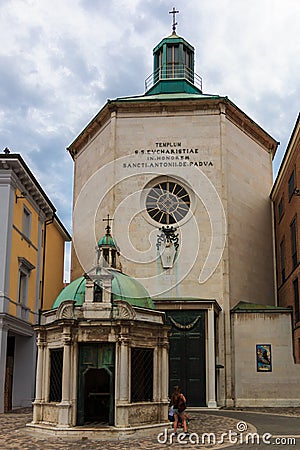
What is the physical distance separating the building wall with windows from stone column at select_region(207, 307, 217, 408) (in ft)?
15.4

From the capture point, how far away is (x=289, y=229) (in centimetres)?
3459

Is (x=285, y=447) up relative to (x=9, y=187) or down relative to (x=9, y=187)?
down

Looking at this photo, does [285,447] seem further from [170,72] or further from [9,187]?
[170,72]

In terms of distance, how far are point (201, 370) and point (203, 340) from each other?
5.23 ft

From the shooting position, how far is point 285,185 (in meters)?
35.9

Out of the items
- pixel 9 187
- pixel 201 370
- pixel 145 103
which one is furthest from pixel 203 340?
pixel 145 103

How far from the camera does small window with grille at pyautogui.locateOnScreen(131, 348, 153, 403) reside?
19.3m

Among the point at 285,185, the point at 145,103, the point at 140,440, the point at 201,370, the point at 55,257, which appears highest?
the point at 145,103

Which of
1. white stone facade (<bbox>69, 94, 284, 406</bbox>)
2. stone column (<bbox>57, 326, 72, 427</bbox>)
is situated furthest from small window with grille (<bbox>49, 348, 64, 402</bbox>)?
white stone facade (<bbox>69, 94, 284, 406</bbox>)

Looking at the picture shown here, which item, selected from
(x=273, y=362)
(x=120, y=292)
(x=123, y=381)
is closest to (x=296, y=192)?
(x=273, y=362)

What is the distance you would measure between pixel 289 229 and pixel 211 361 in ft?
30.8

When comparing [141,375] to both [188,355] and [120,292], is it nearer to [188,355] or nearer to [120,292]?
[120,292]

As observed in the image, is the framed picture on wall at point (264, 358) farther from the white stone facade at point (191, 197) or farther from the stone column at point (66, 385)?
the stone column at point (66, 385)

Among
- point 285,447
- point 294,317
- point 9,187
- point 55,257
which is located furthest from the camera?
point 55,257
